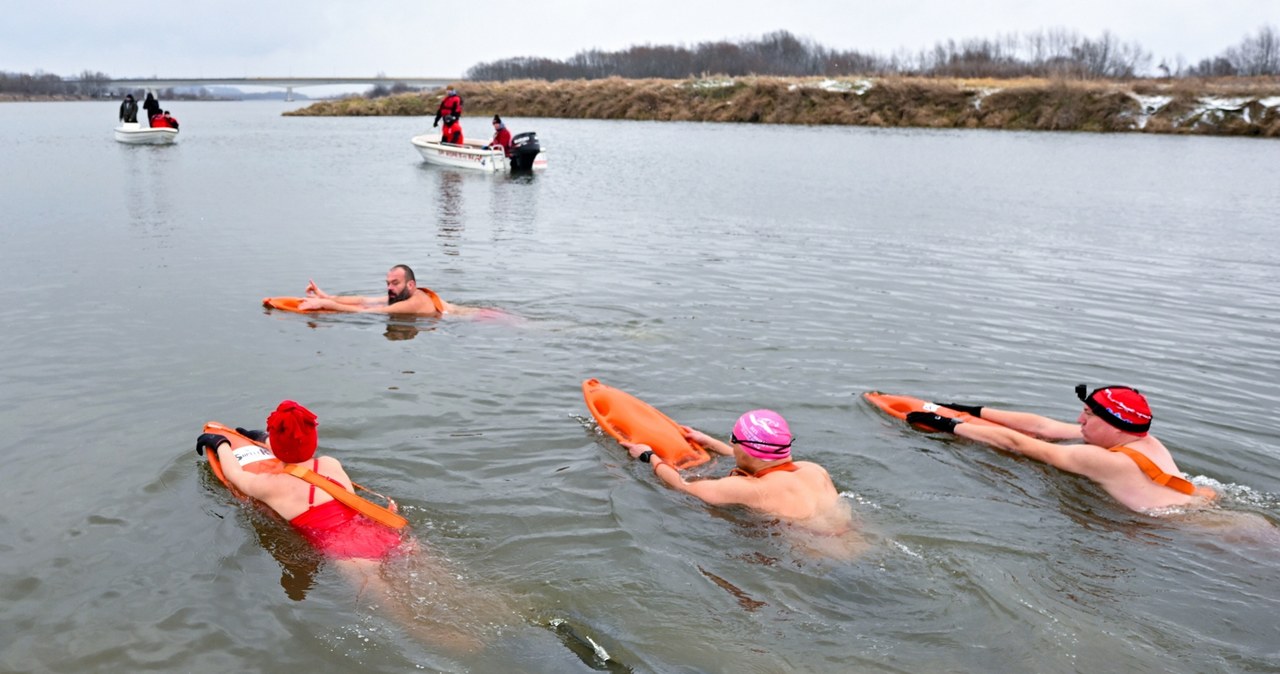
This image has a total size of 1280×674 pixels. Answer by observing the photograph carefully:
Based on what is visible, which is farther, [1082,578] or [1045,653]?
[1082,578]

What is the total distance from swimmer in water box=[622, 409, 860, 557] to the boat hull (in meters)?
23.9

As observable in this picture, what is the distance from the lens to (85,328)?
10.4 metres

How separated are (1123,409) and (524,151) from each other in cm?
2398

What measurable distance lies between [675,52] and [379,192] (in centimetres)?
10734

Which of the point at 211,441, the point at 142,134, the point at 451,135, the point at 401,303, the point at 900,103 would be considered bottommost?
the point at 211,441

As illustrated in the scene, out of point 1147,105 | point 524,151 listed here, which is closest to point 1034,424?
point 524,151

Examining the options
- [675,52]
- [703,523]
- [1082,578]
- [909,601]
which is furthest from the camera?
[675,52]

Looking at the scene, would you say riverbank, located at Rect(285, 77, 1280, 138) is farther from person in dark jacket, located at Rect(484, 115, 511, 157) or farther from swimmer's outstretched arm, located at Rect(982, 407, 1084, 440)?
swimmer's outstretched arm, located at Rect(982, 407, 1084, 440)

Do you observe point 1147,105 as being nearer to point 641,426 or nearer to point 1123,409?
point 1123,409

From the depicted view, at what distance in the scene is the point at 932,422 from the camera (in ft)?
26.0

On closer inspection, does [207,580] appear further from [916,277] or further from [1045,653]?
[916,277]

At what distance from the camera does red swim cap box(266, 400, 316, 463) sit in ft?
18.7

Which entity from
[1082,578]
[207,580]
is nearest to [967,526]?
[1082,578]

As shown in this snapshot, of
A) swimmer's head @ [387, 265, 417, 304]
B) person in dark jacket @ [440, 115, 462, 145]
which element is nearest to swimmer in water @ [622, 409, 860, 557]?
swimmer's head @ [387, 265, 417, 304]
